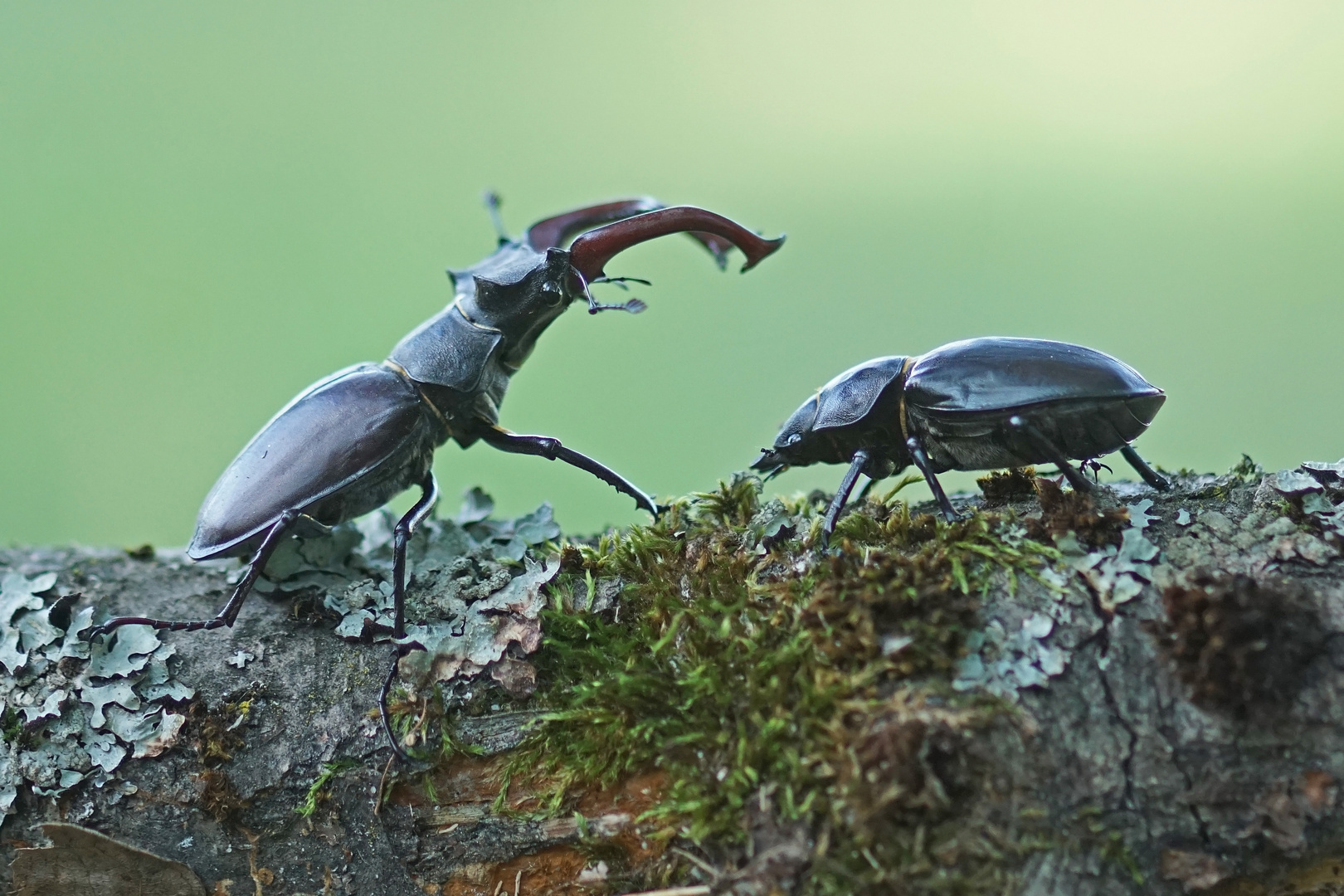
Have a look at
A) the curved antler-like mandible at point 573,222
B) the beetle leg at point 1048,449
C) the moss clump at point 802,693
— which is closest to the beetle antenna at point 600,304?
the curved antler-like mandible at point 573,222

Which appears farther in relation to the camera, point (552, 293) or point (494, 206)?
point (494, 206)

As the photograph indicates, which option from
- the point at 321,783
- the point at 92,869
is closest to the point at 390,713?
the point at 321,783

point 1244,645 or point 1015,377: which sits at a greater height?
point 1015,377

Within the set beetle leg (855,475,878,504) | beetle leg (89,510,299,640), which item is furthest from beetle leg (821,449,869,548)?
beetle leg (89,510,299,640)

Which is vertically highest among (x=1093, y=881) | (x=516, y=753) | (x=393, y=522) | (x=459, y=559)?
(x=393, y=522)

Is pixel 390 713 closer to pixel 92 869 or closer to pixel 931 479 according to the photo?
pixel 92 869

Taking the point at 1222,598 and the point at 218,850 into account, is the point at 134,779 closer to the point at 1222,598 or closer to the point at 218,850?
the point at 218,850

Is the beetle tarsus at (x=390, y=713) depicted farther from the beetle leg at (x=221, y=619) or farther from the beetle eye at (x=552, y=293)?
the beetle eye at (x=552, y=293)

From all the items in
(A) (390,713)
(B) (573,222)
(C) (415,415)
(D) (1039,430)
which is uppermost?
(B) (573,222)

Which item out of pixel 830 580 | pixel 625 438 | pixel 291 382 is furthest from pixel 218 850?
pixel 291 382
